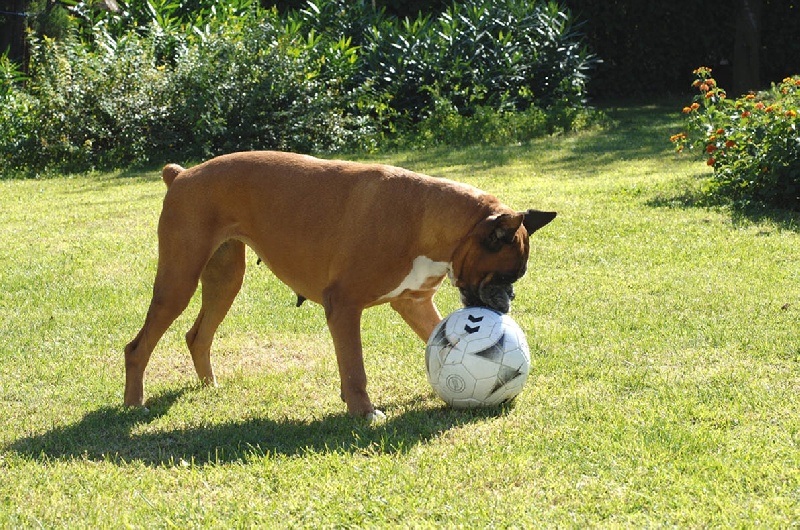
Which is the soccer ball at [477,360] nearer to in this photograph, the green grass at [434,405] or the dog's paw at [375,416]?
the green grass at [434,405]

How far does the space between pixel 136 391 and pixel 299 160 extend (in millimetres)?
1610

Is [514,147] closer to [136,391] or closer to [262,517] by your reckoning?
[136,391]

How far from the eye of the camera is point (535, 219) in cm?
519

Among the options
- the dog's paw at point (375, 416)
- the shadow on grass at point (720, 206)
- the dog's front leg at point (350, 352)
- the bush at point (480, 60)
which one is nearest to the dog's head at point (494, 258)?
the dog's front leg at point (350, 352)

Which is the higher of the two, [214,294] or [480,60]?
[480,60]

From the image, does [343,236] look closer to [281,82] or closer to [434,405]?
[434,405]

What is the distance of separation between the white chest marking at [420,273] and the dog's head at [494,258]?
0.09 meters

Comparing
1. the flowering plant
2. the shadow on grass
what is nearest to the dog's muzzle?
the shadow on grass

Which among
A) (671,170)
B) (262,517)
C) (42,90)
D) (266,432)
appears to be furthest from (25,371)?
(42,90)

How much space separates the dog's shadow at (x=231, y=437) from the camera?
471cm

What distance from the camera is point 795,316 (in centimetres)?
668

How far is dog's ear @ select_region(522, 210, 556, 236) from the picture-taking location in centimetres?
514

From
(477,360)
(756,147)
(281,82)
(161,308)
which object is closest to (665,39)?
(281,82)

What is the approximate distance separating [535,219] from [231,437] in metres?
1.95
